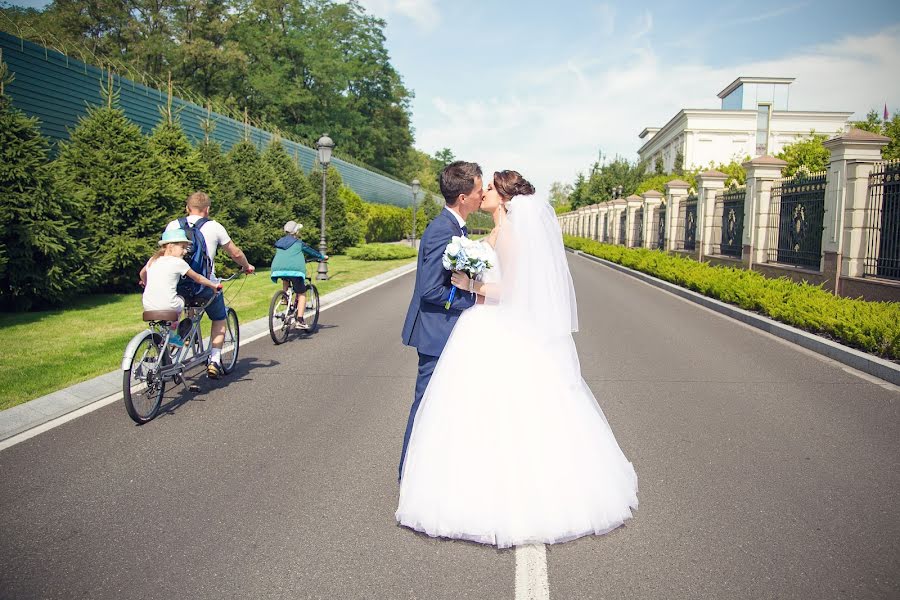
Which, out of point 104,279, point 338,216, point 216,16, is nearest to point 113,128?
point 104,279

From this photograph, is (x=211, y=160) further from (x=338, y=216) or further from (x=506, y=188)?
(x=506, y=188)

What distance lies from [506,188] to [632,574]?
2.56 m

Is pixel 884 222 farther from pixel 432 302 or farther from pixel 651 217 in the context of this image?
pixel 651 217

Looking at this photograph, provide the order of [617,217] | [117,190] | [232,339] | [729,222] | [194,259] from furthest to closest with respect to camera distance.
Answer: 1. [617,217]
2. [729,222]
3. [117,190]
4. [232,339]
5. [194,259]

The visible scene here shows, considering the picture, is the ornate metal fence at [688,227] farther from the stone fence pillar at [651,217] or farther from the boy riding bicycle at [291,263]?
the boy riding bicycle at [291,263]

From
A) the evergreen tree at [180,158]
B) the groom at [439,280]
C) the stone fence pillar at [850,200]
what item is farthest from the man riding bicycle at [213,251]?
A: the stone fence pillar at [850,200]

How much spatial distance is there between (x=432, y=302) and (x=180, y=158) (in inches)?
598

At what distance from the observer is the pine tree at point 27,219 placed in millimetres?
11078

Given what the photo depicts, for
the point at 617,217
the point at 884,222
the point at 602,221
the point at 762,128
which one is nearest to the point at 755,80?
the point at 762,128

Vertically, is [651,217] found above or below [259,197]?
below

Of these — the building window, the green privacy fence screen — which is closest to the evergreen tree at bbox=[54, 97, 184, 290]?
the green privacy fence screen

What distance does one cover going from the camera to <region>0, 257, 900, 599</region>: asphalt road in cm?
328

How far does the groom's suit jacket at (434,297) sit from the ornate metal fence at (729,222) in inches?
750

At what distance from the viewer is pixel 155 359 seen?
6.30 m
